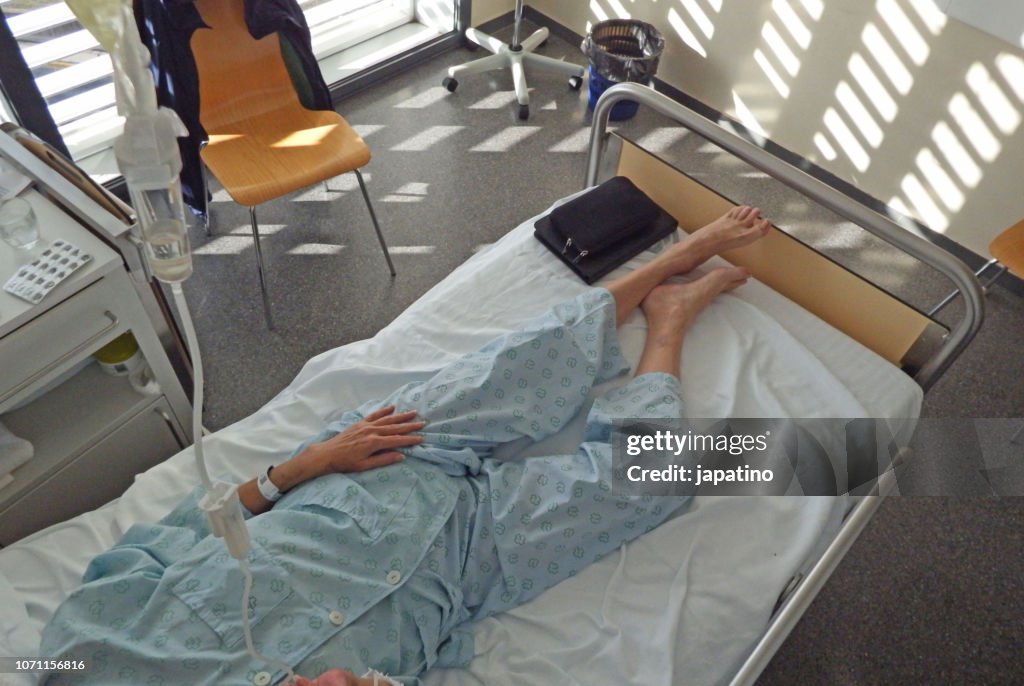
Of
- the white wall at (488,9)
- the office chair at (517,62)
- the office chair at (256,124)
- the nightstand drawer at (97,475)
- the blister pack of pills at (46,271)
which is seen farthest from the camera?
the white wall at (488,9)

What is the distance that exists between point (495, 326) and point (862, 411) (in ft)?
2.70

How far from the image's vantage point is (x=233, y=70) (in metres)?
2.26

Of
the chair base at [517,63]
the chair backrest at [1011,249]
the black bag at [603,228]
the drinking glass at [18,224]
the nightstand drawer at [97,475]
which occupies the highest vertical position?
the drinking glass at [18,224]

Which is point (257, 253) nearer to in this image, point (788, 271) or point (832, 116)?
point (788, 271)

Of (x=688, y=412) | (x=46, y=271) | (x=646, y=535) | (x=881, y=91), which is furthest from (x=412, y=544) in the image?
(x=881, y=91)

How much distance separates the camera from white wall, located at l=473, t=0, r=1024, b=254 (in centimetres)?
235

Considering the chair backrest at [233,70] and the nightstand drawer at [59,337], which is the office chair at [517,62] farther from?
the nightstand drawer at [59,337]

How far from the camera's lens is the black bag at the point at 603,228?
6.05 ft

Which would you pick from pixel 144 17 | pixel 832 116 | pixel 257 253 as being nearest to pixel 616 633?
pixel 257 253

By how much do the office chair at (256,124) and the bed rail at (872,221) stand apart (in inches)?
35.7

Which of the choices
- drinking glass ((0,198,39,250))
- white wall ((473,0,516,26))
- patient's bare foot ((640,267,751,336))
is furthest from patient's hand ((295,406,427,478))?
white wall ((473,0,516,26))

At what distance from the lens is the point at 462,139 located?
3.06 m

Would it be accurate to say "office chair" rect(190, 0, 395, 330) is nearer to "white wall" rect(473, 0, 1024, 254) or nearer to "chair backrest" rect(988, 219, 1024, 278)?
"white wall" rect(473, 0, 1024, 254)

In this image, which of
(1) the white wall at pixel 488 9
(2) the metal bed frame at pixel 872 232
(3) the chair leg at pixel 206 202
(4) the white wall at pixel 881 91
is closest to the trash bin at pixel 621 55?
(4) the white wall at pixel 881 91
